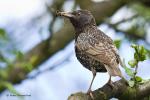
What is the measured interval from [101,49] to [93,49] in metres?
0.07

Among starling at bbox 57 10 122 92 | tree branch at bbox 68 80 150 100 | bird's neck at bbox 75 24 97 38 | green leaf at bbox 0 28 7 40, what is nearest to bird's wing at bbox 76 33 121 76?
starling at bbox 57 10 122 92

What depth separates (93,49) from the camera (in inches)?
140

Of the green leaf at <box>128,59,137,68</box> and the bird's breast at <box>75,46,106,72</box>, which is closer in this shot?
the green leaf at <box>128,59,137,68</box>

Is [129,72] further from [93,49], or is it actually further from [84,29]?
[84,29]

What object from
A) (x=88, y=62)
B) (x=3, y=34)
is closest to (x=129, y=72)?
(x=88, y=62)

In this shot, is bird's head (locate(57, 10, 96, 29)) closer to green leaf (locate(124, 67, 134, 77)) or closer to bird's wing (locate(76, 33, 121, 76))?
bird's wing (locate(76, 33, 121, 76))

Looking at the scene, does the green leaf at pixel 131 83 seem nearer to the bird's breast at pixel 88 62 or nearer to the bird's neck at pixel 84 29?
the bird's breast at pixel 88 62

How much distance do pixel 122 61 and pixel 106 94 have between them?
507 mm

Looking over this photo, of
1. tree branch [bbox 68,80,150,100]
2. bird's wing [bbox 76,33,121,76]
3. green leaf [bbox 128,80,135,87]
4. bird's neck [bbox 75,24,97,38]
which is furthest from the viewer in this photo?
bird's neck [bbox 75,24,97,38]

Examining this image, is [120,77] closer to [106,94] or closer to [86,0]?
[106,94]

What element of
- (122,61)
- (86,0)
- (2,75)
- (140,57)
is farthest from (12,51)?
(86,0)

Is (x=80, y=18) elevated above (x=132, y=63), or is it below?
above

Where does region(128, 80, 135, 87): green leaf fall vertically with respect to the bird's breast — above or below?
below

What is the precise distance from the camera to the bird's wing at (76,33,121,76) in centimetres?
340
